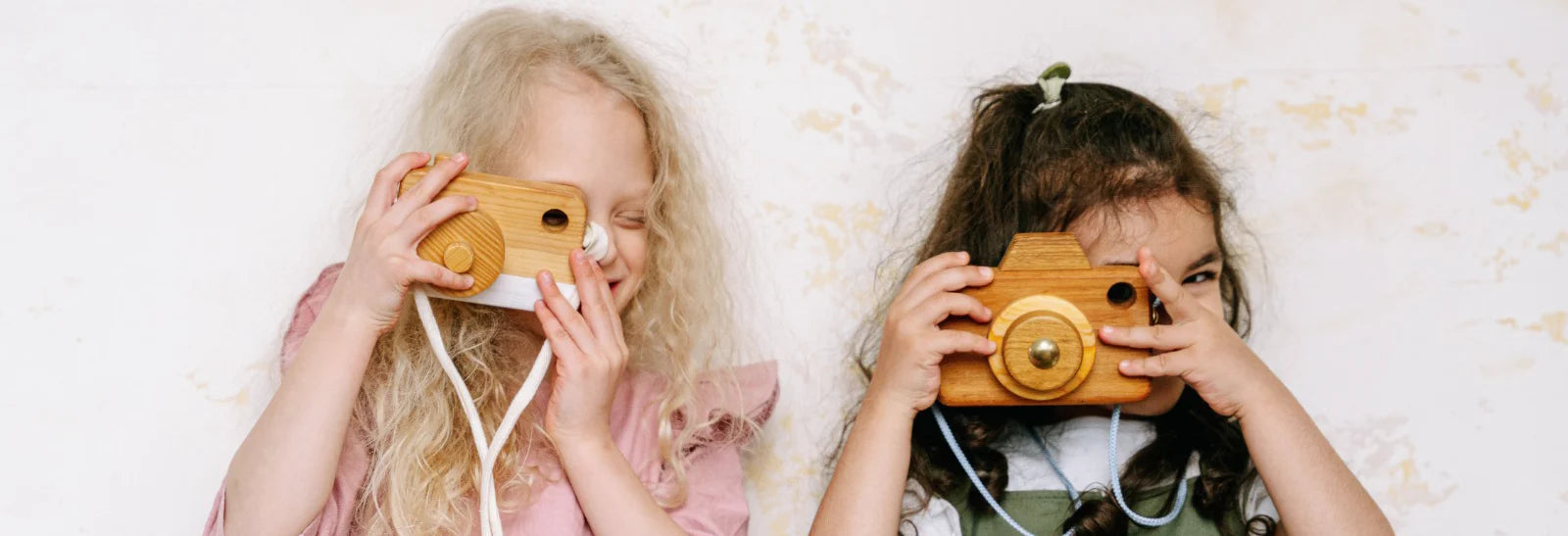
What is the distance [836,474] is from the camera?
2.85 feet

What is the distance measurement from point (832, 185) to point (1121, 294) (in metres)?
0.30

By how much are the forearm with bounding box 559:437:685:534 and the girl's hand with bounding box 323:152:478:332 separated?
0.15 meters

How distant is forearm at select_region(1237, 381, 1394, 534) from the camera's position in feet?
2.70

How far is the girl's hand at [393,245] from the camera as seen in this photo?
0.77 meters

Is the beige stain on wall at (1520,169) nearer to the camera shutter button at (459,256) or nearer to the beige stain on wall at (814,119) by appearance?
the beige stain on wall at (814,119)

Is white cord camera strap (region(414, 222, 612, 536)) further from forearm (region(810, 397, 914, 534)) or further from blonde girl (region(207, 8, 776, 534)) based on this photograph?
forearm (region(810, 397, 914, 534))

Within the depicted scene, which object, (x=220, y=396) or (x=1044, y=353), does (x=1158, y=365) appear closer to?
(x=1044, y=353)

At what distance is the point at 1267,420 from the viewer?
0.83m

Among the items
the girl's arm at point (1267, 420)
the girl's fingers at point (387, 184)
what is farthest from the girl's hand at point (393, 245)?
the girl's arm at point (1267, 420)

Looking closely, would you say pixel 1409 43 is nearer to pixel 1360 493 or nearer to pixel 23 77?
pixel 1360 493

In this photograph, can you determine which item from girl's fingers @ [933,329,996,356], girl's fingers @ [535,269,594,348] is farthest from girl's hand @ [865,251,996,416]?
girl's fingers @ [535,269,594,348]

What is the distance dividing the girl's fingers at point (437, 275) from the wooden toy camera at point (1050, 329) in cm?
32

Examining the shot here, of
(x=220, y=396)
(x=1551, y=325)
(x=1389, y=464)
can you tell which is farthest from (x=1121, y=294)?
(x=220, y=396)

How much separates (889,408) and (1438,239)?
553 millimetres
